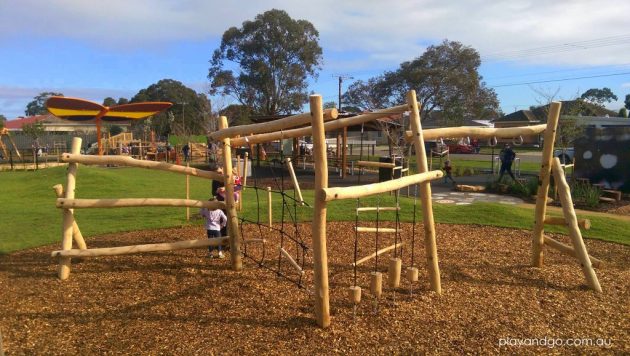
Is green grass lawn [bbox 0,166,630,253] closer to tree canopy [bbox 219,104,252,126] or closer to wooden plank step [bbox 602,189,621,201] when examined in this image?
wooden plank step [bbox 602,189,621,201]

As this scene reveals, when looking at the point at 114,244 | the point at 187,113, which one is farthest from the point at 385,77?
the point at 114,244

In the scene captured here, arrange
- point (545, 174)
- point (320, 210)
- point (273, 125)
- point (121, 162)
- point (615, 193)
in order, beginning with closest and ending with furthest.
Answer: point (320, 210) < point (273, 125) < point (545, 174) < point (121, 162) < point (615, 193)

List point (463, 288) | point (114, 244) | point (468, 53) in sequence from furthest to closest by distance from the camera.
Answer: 1. point (468, 53)
2. point (114, 244)
3. point (463, 288)

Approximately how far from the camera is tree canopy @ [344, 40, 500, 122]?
4447 cm

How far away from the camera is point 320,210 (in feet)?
13.0

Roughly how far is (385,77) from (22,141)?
36815 millimetres

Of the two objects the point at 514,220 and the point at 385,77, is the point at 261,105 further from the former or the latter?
the point at 514,220

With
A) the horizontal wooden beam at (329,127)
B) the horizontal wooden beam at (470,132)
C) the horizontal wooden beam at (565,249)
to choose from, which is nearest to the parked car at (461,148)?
the horizontal wooden beam at (565,249)

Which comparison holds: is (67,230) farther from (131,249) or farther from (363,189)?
(363,189)

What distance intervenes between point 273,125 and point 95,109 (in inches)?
330

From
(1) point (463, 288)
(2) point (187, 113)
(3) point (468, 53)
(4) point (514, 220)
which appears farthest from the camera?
(2) point (187, 113)

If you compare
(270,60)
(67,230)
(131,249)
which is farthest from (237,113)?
(131,249)

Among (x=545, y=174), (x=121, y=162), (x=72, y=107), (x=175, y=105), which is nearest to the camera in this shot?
(x=545, y=174)

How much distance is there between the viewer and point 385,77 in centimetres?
4778
